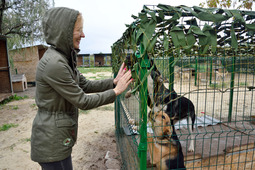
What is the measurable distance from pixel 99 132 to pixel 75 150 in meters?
0.97

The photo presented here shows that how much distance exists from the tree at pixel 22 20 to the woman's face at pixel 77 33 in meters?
11.1

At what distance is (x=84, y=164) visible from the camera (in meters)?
3.51

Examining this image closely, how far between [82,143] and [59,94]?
304 cm

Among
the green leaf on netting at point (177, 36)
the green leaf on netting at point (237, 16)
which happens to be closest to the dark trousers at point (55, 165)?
the green leaf on netting at point (177, 36)

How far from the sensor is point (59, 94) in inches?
62.2

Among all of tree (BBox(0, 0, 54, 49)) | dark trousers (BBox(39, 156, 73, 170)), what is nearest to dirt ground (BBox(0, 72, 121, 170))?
dark trousers (BBox(39, 156, 73, 170))

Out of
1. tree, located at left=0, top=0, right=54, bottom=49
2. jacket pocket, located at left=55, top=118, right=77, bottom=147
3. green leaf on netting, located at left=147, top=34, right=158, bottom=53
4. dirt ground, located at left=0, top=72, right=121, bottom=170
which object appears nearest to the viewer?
green leaf on netting, located at left=147, top=34, right=158, bottom=53

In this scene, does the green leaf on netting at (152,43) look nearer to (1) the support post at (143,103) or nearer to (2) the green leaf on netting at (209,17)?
(1) the support post at (143,103)

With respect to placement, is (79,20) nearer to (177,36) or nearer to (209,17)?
(177,36)

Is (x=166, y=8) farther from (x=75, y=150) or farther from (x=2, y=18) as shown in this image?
(x=2, y=18)

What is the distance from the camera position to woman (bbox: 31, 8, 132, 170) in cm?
145

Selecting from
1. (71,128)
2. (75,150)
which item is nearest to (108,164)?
(75,150)

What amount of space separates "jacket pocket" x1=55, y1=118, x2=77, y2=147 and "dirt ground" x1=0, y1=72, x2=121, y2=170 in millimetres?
1847

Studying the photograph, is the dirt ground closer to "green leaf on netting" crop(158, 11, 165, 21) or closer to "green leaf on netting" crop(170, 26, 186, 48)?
"green leaf on netting" crop(170, 26, 186, 48)
